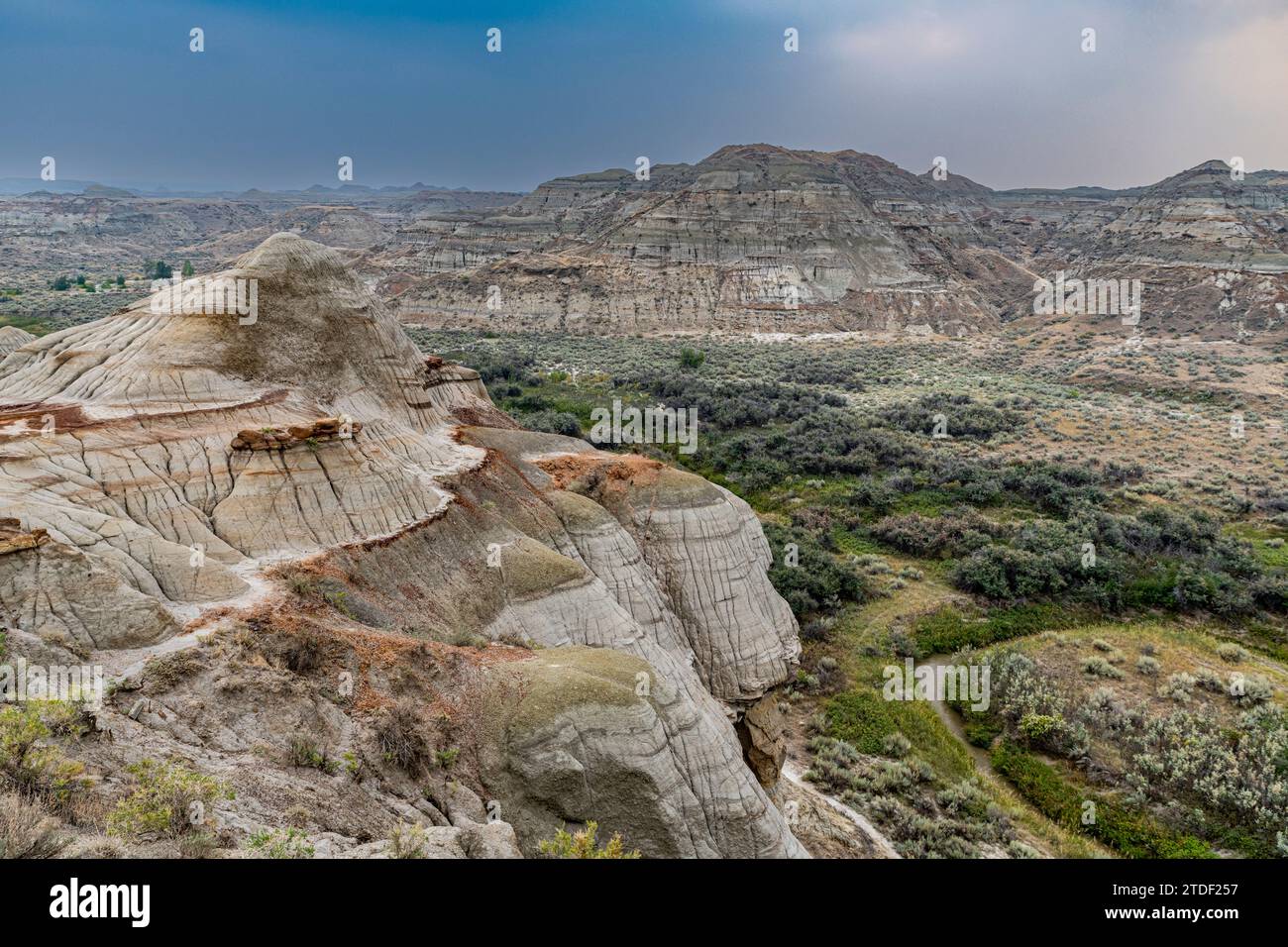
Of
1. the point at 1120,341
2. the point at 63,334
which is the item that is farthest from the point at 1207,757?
the point at 1120,341

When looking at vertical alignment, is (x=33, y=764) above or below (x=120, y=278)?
below

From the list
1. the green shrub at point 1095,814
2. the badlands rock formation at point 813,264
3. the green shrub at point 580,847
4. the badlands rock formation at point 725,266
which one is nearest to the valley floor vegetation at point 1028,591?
the green shrub at point 1095,814

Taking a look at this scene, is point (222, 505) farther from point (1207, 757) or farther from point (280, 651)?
point (1207, 757)

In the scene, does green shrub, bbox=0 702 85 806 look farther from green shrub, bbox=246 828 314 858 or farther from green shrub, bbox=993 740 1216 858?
green shrub, bbox=993 740 1216 858

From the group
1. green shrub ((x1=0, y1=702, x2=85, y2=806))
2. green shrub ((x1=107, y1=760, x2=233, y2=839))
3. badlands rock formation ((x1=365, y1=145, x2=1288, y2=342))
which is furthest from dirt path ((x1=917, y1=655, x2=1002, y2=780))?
badlands rock formation ((x1=365, y1=145, x2=1288, y2=342))

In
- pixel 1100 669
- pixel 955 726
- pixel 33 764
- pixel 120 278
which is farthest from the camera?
pixel 120 278

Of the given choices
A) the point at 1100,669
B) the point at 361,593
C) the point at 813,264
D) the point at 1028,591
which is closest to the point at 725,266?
the point at 813,264

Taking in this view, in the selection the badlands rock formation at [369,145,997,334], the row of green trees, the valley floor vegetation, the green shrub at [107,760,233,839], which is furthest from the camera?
the row of green trees

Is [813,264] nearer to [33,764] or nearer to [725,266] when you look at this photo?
[725,266]
